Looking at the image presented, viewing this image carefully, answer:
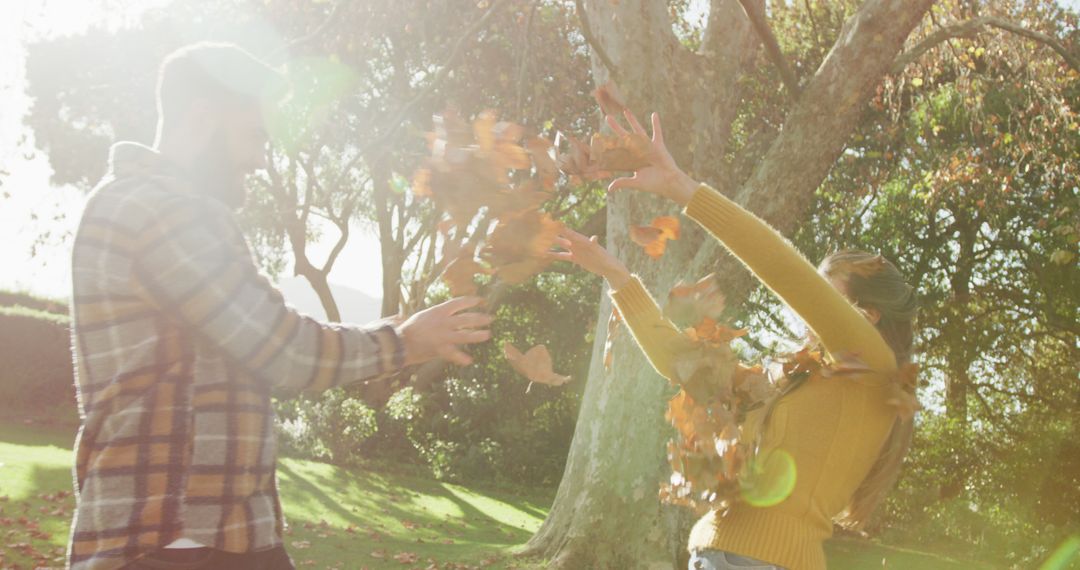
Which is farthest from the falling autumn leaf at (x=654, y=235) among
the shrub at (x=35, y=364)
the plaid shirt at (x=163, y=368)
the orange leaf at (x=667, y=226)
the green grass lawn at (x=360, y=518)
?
the shrub at (x=35, y=364)

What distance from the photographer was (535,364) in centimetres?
268

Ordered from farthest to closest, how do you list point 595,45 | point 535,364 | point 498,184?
point 595,45, point 535,364, point 498,184

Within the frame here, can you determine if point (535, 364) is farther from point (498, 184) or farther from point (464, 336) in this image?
point (498, 184)

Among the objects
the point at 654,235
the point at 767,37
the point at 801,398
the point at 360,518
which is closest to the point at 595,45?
the point at 767,37

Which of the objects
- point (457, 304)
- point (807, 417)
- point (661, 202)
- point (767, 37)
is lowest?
point (807, 417)

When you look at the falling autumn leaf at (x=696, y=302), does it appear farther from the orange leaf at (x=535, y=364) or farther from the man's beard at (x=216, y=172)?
the man's beard at (x=216, y=172)

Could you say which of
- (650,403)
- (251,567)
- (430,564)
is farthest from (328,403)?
(251,567)

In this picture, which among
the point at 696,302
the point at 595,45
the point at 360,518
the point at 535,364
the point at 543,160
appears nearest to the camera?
the point at 543,160

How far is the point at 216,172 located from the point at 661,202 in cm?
599

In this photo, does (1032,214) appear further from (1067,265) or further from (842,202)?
(842,202)

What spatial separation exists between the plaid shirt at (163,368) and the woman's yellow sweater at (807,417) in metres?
1.18

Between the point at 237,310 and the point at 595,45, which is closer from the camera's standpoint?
the point at 237,310

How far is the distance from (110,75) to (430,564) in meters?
12.3

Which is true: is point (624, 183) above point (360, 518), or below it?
above
